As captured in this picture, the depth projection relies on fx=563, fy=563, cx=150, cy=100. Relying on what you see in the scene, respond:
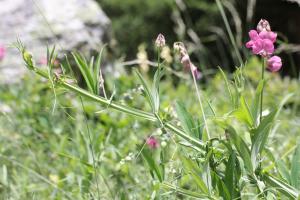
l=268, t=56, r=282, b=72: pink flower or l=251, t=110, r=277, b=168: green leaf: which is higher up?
l=268, t=56, r=282, b=72: pink flower

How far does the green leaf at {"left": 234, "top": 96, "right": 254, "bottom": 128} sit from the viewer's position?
1211mm

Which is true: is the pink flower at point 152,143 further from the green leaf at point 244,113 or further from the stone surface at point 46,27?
the stone surface at point 46,27

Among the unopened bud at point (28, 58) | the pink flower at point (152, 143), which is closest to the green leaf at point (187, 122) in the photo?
the unopened bud at point (28, 58)

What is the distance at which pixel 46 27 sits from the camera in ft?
14.2

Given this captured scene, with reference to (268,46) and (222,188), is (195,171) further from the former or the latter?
(268,46)

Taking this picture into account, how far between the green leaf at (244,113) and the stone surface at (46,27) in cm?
292

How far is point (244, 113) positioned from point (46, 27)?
3306mm

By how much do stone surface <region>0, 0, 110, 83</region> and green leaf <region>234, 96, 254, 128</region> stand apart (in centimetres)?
292

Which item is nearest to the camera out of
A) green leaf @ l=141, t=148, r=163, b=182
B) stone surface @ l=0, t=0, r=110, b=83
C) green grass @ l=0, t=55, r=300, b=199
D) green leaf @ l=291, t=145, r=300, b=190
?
green leaf @ l=291, t=145, r=300, b=190

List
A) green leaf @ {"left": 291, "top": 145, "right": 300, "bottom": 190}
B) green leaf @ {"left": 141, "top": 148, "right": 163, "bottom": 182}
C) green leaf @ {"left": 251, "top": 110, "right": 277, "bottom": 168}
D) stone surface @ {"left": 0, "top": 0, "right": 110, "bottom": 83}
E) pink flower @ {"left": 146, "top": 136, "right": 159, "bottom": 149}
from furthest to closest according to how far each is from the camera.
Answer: stone surface @ {"left": 0, "top": 0, "right": 110, "bottom": 83}
pink flower @ {"left": 146, "top": 136, "right": 159, "bottom": 149}
green leaf @ {"left": 141, "top": 148, "right": 163, "bottom": 182}
green leaf @ {"left": 291, "top": 145, "right": 300, "bottom": 190}
green leaf @ {"left": 251, "top": 110, "right": 277, "bottom": 168}

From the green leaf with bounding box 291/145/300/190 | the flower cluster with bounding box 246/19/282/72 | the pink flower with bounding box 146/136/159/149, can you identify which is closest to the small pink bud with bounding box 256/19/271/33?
the flower cluster with bounding box 246/19/282/72

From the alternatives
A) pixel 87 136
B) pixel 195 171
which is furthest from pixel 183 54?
pixel 87 136

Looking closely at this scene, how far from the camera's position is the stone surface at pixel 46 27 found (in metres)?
4.15

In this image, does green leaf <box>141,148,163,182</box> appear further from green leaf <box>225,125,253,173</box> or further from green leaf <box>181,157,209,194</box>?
green leaf <box>225,125,253,173</box>
